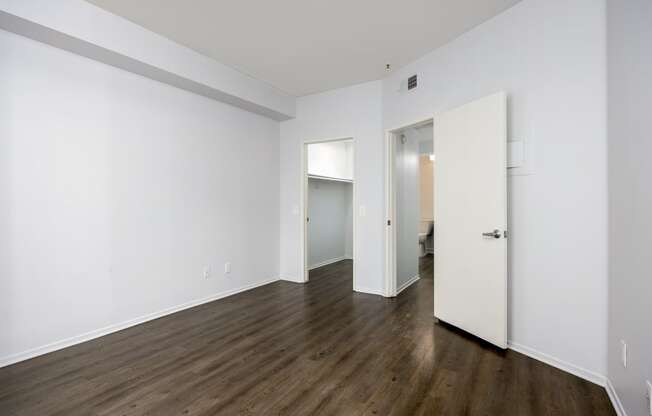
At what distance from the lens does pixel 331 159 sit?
6059 mm

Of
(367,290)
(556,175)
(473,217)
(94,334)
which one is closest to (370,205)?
(367,290)

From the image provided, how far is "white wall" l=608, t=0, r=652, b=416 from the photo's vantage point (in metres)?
1.44

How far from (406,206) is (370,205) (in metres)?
0.64

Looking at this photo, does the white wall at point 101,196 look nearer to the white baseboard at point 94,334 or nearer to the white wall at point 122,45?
the white baseboard at point 94,334

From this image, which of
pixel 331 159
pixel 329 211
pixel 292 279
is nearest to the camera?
pixel 292 279

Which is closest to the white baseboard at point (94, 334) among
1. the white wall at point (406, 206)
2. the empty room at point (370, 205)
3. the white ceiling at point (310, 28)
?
the empty room at point (370, 205)

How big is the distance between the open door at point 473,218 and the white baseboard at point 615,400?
65cm

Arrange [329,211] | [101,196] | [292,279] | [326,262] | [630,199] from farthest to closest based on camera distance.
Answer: [329,211] → [326,262] → [292,279] → [101,196] → [630,199]

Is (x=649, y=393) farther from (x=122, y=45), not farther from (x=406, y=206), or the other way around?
(x=122, y=45)

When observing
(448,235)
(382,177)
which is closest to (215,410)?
(448,235)

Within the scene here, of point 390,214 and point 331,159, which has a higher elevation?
point 331,159

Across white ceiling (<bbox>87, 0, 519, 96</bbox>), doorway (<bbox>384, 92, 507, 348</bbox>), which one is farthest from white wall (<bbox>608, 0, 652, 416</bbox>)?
white ceiling (<bbox>87, 0, 519, 96</bbox>)

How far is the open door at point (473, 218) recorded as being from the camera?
2504mm

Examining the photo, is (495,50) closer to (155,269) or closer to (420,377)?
(420,377)
